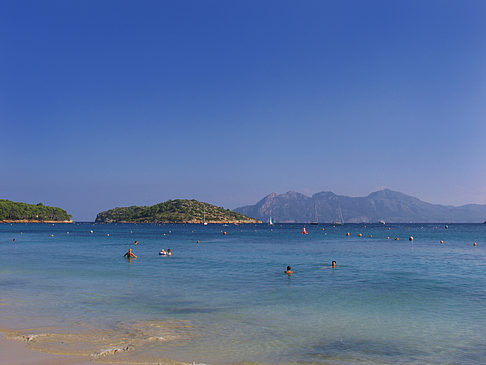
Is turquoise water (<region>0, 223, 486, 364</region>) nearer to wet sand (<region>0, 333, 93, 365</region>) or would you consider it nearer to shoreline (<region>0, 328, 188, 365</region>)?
shoreline (<region>0, 328, 188, 365</region>)

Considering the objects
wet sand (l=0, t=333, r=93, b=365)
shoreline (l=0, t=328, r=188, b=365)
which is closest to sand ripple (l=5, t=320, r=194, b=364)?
shoreline (l=0, t=328, r=188, b=365)

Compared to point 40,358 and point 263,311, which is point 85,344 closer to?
point 40,358

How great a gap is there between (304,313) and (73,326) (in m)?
12.4

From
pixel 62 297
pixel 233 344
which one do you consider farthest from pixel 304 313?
pixel 62 297

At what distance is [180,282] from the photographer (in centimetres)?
3234

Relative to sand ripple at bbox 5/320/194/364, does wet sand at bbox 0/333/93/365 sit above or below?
above

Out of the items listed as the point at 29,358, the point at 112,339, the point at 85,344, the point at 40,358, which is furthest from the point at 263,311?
the point at 29,358

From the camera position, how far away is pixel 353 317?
21.5 m

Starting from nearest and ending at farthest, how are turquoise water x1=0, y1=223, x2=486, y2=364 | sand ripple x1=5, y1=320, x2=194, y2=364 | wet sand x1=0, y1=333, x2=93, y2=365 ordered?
wet sand x1=0, y1=333, x2=93, y2=365, sand ripple x1=5, y1=320, x2=194, y2=364, turquoise water x1=0, y1=223, x2=486, y2=364

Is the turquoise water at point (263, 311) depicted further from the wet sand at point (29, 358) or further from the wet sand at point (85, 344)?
the wet sand at point (29, 358)

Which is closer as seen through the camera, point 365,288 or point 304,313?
point 304,313

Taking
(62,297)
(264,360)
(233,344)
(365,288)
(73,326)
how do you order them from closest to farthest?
(264,360) < (233,344) < (73,326) < (62,297) < (365,288)

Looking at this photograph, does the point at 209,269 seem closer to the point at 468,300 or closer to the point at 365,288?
the point at 365,288

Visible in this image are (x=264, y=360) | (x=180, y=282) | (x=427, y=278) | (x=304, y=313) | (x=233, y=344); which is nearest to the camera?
(x=264, y=360)
